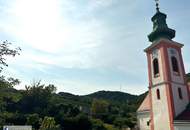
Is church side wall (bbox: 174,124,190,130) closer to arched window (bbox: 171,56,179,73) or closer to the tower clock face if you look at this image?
arched window (bbox: 171,56,179,73)

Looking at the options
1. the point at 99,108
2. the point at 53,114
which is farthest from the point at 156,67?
the point at 99,108

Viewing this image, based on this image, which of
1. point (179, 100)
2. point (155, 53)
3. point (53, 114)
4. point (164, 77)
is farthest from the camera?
point (53, 114)

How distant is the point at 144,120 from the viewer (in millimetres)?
33281

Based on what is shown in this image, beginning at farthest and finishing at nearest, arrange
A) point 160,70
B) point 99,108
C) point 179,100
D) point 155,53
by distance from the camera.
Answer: point 99,108 < point 155,53 < point 160,70 < point 179,100

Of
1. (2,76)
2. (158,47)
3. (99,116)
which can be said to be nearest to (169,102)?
(158,47)

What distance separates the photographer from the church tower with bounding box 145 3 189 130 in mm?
25781

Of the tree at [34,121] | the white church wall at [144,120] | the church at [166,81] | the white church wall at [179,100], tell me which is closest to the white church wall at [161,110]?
the church at [166,81]

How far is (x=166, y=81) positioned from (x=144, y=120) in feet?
29.0

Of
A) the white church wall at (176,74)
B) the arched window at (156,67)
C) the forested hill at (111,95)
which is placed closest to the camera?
the white church wall at (176,74)

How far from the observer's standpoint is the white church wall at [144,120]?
107 feet

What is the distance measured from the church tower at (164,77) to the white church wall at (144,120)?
4.90 meters

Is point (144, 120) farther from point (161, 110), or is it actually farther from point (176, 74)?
point (176, 74)

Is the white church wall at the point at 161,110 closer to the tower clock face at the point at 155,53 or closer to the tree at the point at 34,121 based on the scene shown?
the tower clock face at the point at 155,53

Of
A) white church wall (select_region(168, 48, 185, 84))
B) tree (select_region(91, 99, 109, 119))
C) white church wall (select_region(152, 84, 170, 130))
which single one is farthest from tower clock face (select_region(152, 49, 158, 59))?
tree (select_region(91, 99, 109, 119))
